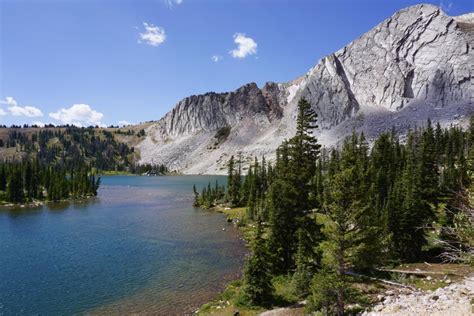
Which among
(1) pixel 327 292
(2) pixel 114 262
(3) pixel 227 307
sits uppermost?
(1) pixel 327 292

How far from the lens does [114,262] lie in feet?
146

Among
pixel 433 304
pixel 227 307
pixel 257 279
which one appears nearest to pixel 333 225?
pixel 433 304

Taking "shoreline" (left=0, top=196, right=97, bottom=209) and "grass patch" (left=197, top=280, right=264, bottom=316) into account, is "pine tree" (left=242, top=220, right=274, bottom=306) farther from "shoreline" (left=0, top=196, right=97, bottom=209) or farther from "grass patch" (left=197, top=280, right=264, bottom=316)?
"shoreline" (left=0, top=196, right=97, bottom=209)

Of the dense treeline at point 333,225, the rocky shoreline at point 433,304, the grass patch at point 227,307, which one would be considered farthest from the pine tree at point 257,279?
the rocky shoreline at point 433,304

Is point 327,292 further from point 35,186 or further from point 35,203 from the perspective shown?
point 35,186

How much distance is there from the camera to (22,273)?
40.3 metres

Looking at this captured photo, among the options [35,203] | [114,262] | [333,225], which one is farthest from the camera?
[35,203]

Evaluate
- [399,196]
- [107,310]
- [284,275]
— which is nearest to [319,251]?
[284,275]

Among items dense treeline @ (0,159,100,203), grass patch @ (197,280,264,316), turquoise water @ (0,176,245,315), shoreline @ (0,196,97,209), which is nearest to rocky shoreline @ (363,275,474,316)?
grass patch @ (197,280,264,316)

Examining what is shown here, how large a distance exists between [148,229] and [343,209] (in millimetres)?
50807

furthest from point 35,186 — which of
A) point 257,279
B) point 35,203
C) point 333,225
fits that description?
point 333,225

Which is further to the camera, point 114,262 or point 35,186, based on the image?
point 35,186

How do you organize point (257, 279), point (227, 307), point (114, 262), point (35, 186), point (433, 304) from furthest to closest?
point (35, 186) → point (114, 262) → point (227, 307) → point (257, 279) → point (433, 304)

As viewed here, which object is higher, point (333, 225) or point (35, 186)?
point (333, 225)
